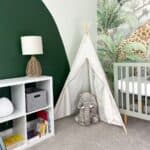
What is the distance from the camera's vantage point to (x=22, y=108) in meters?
2.36

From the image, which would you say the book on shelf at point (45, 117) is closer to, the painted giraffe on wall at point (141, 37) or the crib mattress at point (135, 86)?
the crib mattress at point (135, 86)

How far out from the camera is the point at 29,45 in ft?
7.98

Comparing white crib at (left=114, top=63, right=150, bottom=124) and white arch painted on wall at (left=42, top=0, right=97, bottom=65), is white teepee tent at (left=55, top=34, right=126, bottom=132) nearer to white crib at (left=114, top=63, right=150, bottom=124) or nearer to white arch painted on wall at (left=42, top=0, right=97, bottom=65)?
white crib at (left=114, top=63, right=150, bottom=124)

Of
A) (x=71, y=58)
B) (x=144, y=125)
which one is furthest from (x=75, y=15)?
(x=144, y=125)

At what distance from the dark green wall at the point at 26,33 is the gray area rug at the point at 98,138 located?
696 millimetres

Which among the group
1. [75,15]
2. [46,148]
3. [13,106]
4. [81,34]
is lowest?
[46,148]

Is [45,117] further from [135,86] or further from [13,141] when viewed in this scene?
[135,86]

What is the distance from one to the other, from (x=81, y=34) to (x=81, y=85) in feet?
2.81

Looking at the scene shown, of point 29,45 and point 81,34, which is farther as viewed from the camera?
point 81,34

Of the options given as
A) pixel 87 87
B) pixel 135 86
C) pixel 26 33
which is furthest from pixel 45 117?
pixel 135 86

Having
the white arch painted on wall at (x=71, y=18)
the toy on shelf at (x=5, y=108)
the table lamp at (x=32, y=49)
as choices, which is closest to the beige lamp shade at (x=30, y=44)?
the table lamp at (x=32, y=49)

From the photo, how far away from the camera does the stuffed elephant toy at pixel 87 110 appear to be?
2908mm

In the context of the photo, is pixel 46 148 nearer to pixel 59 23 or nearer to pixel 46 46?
pixel 46 46

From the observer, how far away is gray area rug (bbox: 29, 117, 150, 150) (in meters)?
2.30
